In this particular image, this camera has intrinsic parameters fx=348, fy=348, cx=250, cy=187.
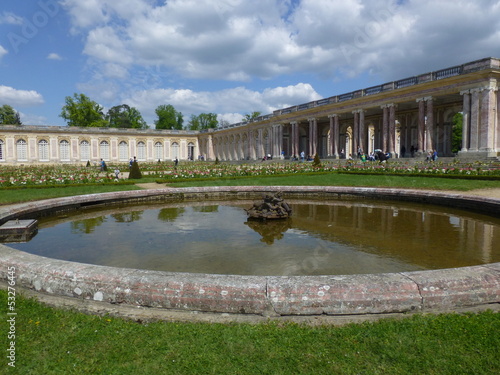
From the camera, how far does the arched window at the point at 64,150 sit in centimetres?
5759

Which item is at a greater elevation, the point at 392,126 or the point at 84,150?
the point at 392,126

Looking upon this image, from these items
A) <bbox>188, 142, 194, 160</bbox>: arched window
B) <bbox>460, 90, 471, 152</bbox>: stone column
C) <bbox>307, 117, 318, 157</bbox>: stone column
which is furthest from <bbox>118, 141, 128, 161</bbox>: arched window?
<bbox>460, 90, 471, 152</bbox>: stone column

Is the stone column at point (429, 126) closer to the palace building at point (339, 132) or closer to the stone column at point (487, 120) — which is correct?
the palace building at point (339, 132)

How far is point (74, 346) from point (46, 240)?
16.5ft

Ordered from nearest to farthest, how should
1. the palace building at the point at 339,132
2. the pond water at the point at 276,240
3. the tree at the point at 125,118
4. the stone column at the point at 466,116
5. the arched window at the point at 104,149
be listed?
the pond water at the point at 276,240, the palace building at the point at 339,132, the stone column at the point at 466,116, the arched window at the point at 104,149, the tree at the point at 125,118

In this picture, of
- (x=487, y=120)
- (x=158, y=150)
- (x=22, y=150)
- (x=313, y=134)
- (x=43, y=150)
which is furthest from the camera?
(x=158, y=150)

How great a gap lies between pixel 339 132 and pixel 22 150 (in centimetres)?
4938

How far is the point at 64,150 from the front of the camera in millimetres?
57875

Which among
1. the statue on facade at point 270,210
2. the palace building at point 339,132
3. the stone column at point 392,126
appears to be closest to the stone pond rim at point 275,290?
the statue on facade at point 270,210

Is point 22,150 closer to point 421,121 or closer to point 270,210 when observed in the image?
point 421,121

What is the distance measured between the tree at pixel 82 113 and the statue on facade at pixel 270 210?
66.1 meters

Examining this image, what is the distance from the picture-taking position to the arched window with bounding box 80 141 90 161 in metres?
59.2

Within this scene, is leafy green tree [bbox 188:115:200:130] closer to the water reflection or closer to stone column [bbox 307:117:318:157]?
stone column [bbox 307:117:318:157]

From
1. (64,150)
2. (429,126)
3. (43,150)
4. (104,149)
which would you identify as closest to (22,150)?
(43,150)
